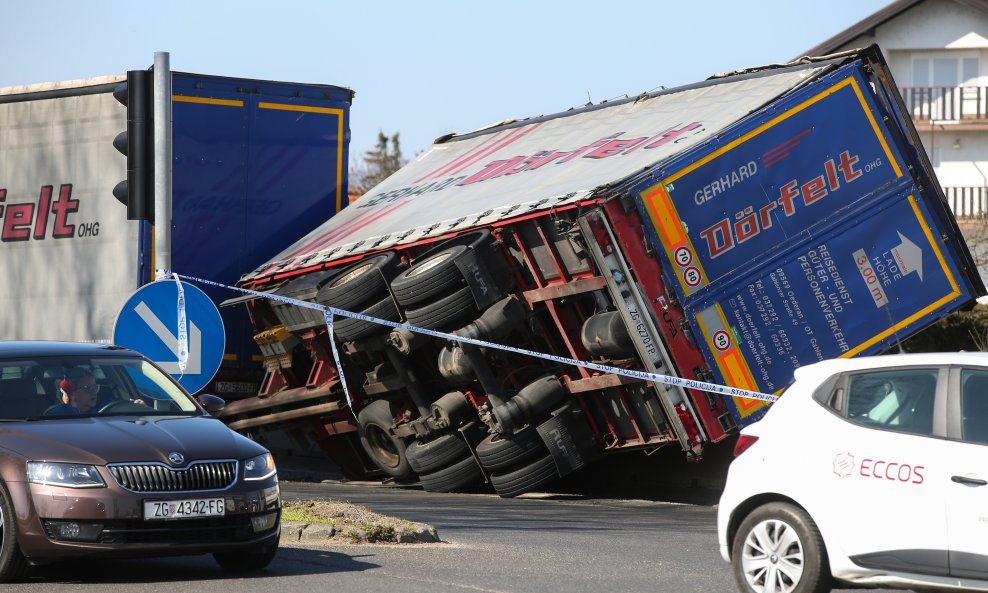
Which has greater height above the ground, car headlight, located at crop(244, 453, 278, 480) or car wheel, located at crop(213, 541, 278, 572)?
car headlight, located at crop(244, 453, 278, 480)

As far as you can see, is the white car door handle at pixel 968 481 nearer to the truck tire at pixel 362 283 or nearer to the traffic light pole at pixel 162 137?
the traffic light pole at pixel 162 137

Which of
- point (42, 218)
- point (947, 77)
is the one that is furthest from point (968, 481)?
point (947, 77)

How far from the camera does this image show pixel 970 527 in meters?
6.78

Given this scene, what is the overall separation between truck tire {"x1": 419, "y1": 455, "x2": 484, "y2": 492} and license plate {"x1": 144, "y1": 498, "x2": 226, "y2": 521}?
6.21m

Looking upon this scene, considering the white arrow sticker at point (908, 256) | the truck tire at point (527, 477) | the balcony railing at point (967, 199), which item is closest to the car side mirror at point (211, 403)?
the truck tire at point (527, 477)

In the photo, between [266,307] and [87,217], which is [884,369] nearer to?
[266,307]

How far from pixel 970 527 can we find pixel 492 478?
7.71 m

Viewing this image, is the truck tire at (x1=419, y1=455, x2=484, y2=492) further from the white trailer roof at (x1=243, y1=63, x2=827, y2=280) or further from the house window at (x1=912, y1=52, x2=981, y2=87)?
the house window at (x1=912, y1=52, x2=981, y2=87)

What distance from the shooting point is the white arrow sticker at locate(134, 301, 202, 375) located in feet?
34.9

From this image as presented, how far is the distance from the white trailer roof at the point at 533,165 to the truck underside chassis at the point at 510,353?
37 cm

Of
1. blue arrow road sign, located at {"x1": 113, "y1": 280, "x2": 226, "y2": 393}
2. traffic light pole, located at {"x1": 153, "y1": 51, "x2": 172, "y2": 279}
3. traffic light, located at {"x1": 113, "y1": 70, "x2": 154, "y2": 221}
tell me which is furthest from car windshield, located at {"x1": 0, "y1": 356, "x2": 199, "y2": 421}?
traffic light, located at {"x1": 113, "y1": 70, "x2": 154, "y2": 221}

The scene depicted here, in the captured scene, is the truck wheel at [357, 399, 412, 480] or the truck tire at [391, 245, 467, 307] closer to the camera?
the truck tire at [391, 245, 467, 307]

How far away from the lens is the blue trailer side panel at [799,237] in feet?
42.4

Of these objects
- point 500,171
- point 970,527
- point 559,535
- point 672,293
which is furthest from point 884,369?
point 500,171
